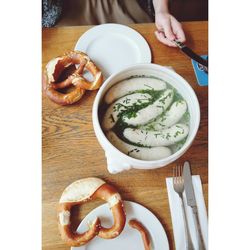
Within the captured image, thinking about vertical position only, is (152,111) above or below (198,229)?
above

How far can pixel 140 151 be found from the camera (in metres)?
0.35

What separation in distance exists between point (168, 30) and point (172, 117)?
20cm

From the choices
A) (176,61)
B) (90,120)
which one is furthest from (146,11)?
(90,120)

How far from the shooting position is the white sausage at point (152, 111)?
0.36 metres

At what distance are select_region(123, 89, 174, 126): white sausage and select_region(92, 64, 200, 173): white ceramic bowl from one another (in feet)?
0.05

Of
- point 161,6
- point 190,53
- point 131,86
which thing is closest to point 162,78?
point 131,86

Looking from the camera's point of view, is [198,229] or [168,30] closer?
[198,229]

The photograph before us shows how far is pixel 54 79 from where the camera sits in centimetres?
44

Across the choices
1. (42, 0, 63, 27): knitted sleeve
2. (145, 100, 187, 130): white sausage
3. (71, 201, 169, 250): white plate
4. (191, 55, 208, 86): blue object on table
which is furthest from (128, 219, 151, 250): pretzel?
(42, 0, 63, 27): knitted sleeve

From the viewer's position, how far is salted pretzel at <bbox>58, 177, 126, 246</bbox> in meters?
0.37

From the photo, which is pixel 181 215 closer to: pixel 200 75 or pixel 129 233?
pixel 129 233

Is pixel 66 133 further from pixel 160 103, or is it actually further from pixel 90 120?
pixel 160 103

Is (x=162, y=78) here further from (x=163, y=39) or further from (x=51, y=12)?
(x=51, y=12)

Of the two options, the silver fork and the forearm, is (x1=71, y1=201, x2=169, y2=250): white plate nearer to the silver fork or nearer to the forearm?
the silver fork
